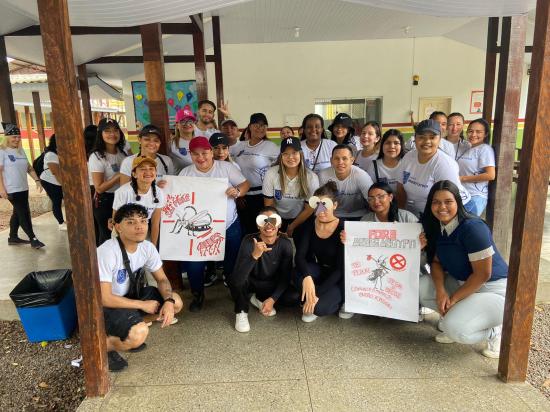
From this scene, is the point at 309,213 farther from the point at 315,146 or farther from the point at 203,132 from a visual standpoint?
the point at 203,132

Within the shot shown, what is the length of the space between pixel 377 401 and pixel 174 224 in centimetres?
219

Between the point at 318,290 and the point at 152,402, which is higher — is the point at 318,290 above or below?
above

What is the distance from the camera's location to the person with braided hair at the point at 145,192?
311 centimetres

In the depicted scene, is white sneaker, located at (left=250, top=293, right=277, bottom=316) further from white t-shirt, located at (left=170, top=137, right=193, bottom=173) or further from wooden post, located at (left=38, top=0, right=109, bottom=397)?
white t-shirt, located at (left=170, top=137, right=193, bottom=173)

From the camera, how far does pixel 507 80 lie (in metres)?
3.71

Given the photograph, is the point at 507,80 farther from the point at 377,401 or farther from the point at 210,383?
the point at 210,383

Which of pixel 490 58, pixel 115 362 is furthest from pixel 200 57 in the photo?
pixel 115 362

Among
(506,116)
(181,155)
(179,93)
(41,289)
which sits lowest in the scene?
(41,289)

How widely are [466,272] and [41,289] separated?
A: 3461 mm

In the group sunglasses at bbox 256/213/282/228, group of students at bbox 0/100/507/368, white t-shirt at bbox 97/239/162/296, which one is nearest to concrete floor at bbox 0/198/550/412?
group of students at bbox 0/100/507/368

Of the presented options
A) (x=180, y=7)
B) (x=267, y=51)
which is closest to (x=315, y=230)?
(x=180, y=7)

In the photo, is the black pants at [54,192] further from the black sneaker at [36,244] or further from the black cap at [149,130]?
the black cap at [149,130]

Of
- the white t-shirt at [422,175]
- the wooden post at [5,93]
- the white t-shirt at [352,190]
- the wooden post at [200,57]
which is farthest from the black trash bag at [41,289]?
the wooden post at [200,57]

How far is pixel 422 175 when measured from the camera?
315 cm
